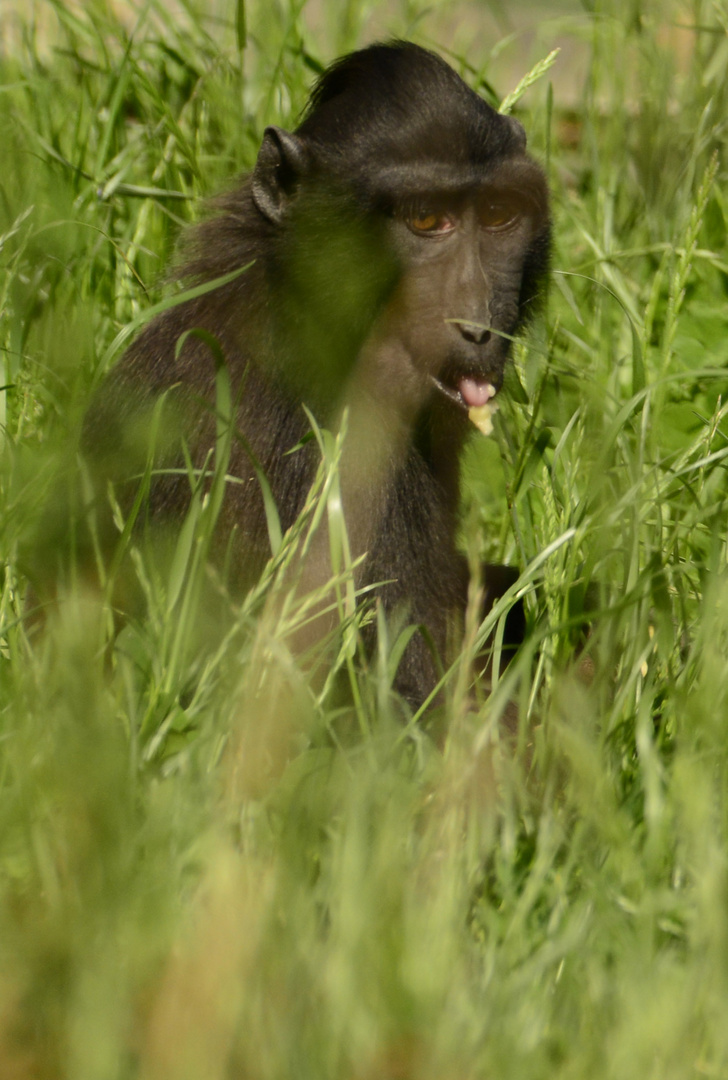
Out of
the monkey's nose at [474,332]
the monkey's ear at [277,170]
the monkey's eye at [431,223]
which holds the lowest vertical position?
the monkey's nose at [474,332]

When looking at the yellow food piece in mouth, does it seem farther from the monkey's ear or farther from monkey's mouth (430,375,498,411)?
the monkey's ear

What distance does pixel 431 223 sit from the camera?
11.2ft

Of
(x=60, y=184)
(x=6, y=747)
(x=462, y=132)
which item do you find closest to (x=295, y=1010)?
(x=6, y=747)

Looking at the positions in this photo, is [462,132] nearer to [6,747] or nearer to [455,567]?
[455,567]

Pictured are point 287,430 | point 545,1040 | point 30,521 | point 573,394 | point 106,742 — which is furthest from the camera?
point 573,394

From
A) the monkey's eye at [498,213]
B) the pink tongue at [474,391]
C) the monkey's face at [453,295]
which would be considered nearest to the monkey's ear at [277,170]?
the monkey's face at [453,295]

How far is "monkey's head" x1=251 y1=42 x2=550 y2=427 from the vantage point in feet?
11.0

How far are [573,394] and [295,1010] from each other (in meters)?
3.22

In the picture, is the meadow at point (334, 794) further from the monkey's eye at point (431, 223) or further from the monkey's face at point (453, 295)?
the monkey's eye at point (431, 223)

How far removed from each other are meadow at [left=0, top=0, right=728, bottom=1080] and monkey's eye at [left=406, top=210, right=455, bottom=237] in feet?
1.60

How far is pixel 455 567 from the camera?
3785mm

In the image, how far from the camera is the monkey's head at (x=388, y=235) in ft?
11.0

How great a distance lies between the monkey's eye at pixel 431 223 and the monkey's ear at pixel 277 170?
30 cm

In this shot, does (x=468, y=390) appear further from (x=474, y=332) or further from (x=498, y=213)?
(x=498, y=213)
